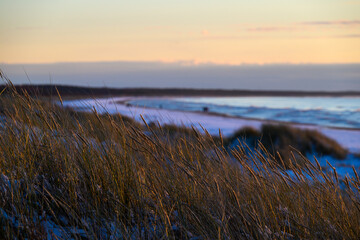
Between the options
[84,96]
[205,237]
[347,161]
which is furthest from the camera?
[347,161]

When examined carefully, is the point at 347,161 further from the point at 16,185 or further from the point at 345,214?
the point at 16,185

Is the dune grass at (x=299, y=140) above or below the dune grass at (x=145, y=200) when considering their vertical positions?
below

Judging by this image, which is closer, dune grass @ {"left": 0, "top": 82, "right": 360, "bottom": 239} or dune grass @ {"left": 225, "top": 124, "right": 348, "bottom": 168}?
dune grass @ {"left": 0, "top": 82, "right": 360, "bottom": 239}

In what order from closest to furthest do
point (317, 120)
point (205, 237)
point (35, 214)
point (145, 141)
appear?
point (205, 237) < point (35, 214) < point (145, 141) < point (317, 120)

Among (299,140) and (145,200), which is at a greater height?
(145,200)

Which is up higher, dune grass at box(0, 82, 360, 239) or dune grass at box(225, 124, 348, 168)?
dune grass at box(0, 82, 360, 239)

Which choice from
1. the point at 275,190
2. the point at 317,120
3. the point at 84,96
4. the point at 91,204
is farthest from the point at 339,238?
the point at 317,120

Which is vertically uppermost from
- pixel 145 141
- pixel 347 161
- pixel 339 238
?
pixel 145 141

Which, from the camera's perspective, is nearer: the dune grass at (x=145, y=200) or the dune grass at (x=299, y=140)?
the dune grass at (x=145, y=200)

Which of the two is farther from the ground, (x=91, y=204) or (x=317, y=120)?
(x=91, y=204)

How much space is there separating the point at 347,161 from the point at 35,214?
8.50 metres

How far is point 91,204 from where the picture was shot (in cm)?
200

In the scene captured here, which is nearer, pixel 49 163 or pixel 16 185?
pixel 16 185

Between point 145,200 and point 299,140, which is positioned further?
point 299,140
